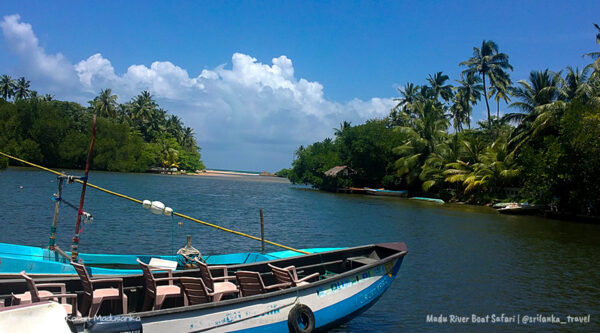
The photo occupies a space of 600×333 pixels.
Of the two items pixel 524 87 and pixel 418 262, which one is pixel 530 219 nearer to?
pixel 524 87

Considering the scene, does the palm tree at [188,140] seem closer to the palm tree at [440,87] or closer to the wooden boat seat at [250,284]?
the palm tree at [440,87]

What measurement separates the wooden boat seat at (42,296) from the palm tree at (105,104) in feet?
330

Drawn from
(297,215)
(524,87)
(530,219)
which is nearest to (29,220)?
(297,215)

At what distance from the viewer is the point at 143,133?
349ft

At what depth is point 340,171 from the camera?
67.3 metres

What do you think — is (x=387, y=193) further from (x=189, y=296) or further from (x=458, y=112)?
(x=189, y=296)

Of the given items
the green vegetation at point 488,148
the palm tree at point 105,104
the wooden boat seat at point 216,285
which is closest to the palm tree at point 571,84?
the green vegetation at point 488,148

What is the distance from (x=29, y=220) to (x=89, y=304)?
18869 mm

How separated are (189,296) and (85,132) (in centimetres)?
9346

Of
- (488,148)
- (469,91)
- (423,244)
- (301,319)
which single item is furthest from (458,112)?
(301,319)

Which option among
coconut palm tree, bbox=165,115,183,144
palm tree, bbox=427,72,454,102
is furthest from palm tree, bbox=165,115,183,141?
palm tree, bbox=427,72,454,102

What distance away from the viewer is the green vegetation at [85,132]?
3081 inches

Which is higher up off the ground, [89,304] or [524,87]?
[524,87]

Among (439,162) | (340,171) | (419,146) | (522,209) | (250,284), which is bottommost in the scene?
(250,284)
